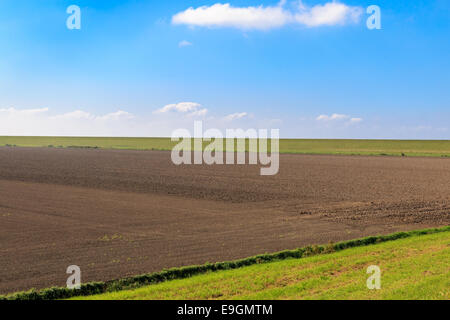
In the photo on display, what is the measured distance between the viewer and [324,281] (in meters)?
8.93

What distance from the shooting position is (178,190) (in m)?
27.2

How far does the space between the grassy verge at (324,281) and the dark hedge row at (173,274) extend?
0.45 m

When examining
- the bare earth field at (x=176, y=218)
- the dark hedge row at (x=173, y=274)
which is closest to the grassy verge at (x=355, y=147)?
the bare earth field at (x=176, y=218)

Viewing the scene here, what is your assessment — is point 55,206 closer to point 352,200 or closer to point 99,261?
point 99,261

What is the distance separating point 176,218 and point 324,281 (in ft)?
Result: 31.9

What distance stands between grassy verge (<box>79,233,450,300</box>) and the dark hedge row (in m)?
0.45

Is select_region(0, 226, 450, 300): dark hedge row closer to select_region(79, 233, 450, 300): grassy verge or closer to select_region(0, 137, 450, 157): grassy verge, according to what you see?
select_region(79, 233, 450, 300): grassy verge

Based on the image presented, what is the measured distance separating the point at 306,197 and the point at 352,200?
2501 millimetres

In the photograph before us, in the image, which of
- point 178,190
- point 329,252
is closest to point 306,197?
point 178,190

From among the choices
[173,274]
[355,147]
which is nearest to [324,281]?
[173,274]

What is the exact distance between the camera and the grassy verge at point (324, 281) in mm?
8055

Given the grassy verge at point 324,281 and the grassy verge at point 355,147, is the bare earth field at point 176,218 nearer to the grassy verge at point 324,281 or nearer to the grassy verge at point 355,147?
the grassy verge at point 324,281

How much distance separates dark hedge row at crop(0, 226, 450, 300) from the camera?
880cm

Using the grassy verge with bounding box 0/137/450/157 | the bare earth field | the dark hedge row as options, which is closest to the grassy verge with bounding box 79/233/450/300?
the dark hedge row
